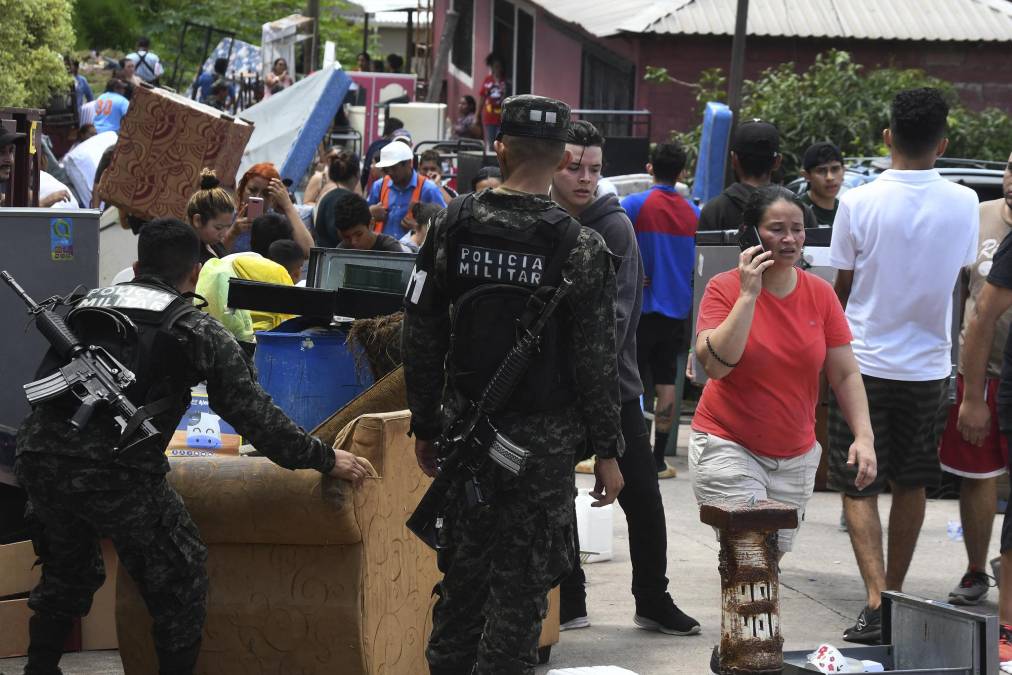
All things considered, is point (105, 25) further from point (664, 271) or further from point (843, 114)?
point (664, 271)

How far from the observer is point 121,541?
4.64m

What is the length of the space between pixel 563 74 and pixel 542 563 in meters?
22.9

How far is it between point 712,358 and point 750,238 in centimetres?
49

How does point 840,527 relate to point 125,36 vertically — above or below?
below

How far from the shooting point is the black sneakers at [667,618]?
19.6 feet

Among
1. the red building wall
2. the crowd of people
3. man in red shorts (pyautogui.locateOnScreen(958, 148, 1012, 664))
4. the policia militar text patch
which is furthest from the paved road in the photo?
the red building wall

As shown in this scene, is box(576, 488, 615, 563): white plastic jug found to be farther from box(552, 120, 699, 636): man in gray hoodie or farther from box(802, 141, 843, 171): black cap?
box(802, 141, 843, 171): black cap

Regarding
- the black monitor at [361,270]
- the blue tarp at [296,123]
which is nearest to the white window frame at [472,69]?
the blue tarp at [296,123]

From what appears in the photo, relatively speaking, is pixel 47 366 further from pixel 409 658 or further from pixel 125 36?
pixel 125 36

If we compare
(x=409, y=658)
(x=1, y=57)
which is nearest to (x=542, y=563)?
(x=409, y=658)

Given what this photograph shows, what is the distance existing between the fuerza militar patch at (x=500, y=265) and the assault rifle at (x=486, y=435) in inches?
3.8

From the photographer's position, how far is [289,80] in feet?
70.8

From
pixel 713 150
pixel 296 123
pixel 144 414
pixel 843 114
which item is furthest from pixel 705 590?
pixel 843 114

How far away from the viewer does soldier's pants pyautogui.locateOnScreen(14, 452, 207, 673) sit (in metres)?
4.60
